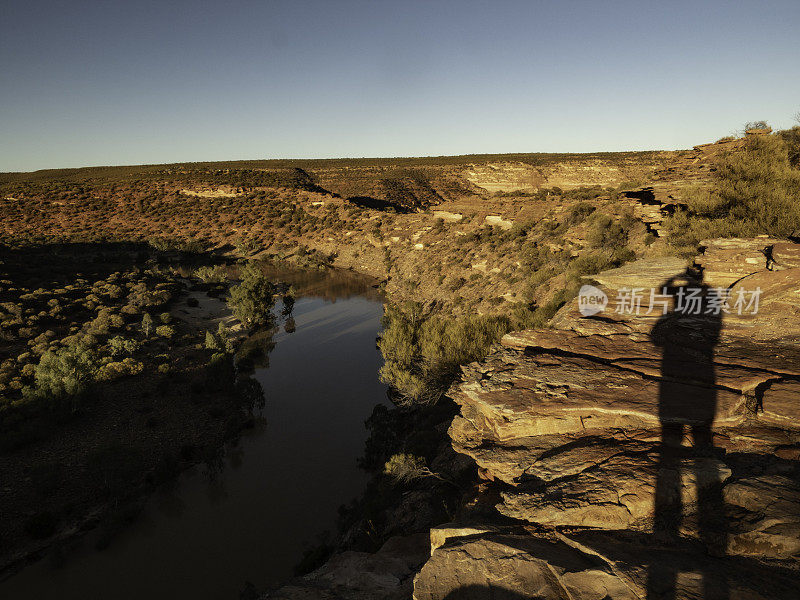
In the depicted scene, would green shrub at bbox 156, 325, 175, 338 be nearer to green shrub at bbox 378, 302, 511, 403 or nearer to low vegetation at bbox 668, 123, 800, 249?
green shrub at bbox 378, 302, 511, 403

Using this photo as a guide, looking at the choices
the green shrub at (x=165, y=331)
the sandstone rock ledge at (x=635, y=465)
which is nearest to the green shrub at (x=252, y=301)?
the green shrub at (x=165, y=331)

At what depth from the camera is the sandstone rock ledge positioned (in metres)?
4.44

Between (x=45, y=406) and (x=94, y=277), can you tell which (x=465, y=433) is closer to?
(x=45, y=406)

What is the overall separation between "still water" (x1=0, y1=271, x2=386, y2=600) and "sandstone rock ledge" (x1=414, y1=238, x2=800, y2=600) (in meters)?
7.42

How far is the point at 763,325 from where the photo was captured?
8.84m

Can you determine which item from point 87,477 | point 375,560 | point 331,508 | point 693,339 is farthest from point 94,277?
point 693,339

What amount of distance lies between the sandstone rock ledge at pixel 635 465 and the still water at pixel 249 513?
742cm

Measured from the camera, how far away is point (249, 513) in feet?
42.9

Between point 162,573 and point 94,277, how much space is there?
114 feet

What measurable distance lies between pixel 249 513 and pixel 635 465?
12146 mm

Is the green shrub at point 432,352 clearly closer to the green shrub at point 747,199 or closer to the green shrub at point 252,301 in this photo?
the green shrub at point 747,199

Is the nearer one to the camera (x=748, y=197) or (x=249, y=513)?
(x=249, y=513)

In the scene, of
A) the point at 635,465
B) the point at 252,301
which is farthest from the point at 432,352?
the point at 252,301

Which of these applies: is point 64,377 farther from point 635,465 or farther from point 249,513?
point 635,465
